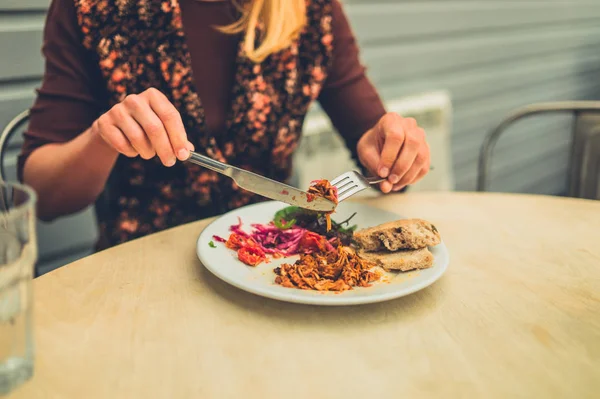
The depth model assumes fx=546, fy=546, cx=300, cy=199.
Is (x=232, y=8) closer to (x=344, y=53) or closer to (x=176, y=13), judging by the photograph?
(x=176, y=13)

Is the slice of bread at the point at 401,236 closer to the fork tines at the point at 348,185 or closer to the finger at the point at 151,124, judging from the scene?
the fork tines at the point at 348,185

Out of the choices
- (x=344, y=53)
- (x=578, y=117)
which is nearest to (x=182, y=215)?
(x=344, y=53)

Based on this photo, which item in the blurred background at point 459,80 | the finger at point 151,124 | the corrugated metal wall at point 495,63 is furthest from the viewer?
the corrugated metal wall at point 495,63

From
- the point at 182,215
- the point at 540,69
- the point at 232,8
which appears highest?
the point at 232,8

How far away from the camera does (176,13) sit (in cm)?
125

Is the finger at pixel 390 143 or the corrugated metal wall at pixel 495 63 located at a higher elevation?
the finger at pixel 390 143

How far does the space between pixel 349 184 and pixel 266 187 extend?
206mm

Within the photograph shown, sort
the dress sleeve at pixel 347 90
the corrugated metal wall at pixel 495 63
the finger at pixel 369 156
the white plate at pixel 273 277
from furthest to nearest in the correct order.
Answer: the corrugated metal wall at pixel 495 63
the dress sleeve at pixel 347 90
the finger at pixel 369 156
the white plate at pixel 273 277

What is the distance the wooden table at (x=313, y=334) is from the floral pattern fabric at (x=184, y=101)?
40cm

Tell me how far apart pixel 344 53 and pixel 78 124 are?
745mm

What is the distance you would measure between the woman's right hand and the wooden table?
19 cm

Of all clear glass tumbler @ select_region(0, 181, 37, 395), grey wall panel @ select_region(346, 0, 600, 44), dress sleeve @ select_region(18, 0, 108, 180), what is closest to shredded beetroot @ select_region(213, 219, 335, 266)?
clear glass tumbler @ select_region(0, 181, 37, 395)

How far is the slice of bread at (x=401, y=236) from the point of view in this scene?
0.87 meters

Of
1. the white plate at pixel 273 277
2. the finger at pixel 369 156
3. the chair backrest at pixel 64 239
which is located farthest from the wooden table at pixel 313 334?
the chair backrest at pixel 64 239
